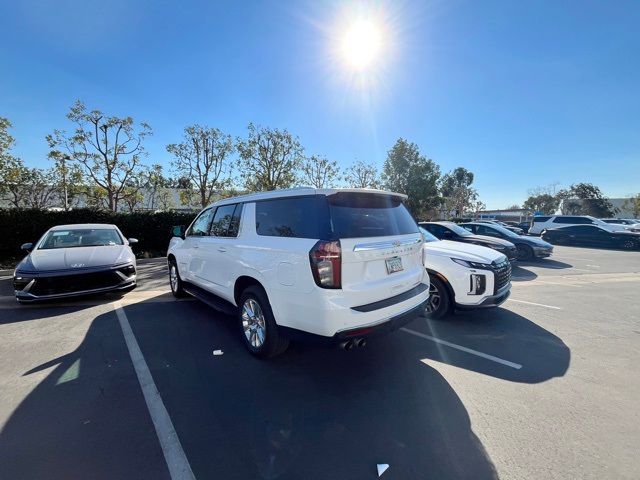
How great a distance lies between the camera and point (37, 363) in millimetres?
3611

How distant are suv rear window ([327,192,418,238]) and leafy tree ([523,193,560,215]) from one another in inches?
3422

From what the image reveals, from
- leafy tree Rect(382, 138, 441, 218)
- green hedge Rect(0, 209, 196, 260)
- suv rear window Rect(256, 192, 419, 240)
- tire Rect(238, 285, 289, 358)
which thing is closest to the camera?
suv rear window Rect(256, 192, 419, 240)

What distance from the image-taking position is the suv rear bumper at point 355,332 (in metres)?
2.87

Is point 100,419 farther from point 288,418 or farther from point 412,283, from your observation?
point 412,283

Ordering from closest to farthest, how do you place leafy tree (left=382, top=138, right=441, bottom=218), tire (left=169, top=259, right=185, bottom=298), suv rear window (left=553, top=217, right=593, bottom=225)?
tire (left=169, top=259, right=185, bottom=298)
suv rear window (left=553, top=217, right=593, bottom=225)
leafy tree (left=382, top=138, right=441, bottom=218)

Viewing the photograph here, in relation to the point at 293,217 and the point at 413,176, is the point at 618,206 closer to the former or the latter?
the point at 413,176

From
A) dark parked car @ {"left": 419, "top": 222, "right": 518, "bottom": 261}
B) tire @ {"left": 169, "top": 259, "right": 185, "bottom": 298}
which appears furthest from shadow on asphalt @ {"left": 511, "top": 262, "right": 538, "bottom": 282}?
tire @ {"left": 169, "top": 259, "right": 185, "bottom": 298}

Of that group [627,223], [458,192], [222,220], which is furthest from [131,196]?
Result: [458,192]

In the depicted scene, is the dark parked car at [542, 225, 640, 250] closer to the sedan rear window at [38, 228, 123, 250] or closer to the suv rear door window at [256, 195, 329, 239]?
the suv rear door window at [256, 195, 329, 239]

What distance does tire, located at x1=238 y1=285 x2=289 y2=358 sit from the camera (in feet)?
11.2

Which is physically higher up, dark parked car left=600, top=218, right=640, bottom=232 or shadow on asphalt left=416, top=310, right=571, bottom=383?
dark parked car left=600, top=218, right=640, bottom=232

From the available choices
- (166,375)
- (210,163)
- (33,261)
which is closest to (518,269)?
(166,375)

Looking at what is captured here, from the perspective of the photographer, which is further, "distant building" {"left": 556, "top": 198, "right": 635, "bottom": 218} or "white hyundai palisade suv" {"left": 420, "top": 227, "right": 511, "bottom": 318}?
"distant building" {"left": 556, "top": 198, "right": 635, "bottom": 218}

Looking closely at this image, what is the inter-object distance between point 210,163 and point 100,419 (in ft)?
68.6
